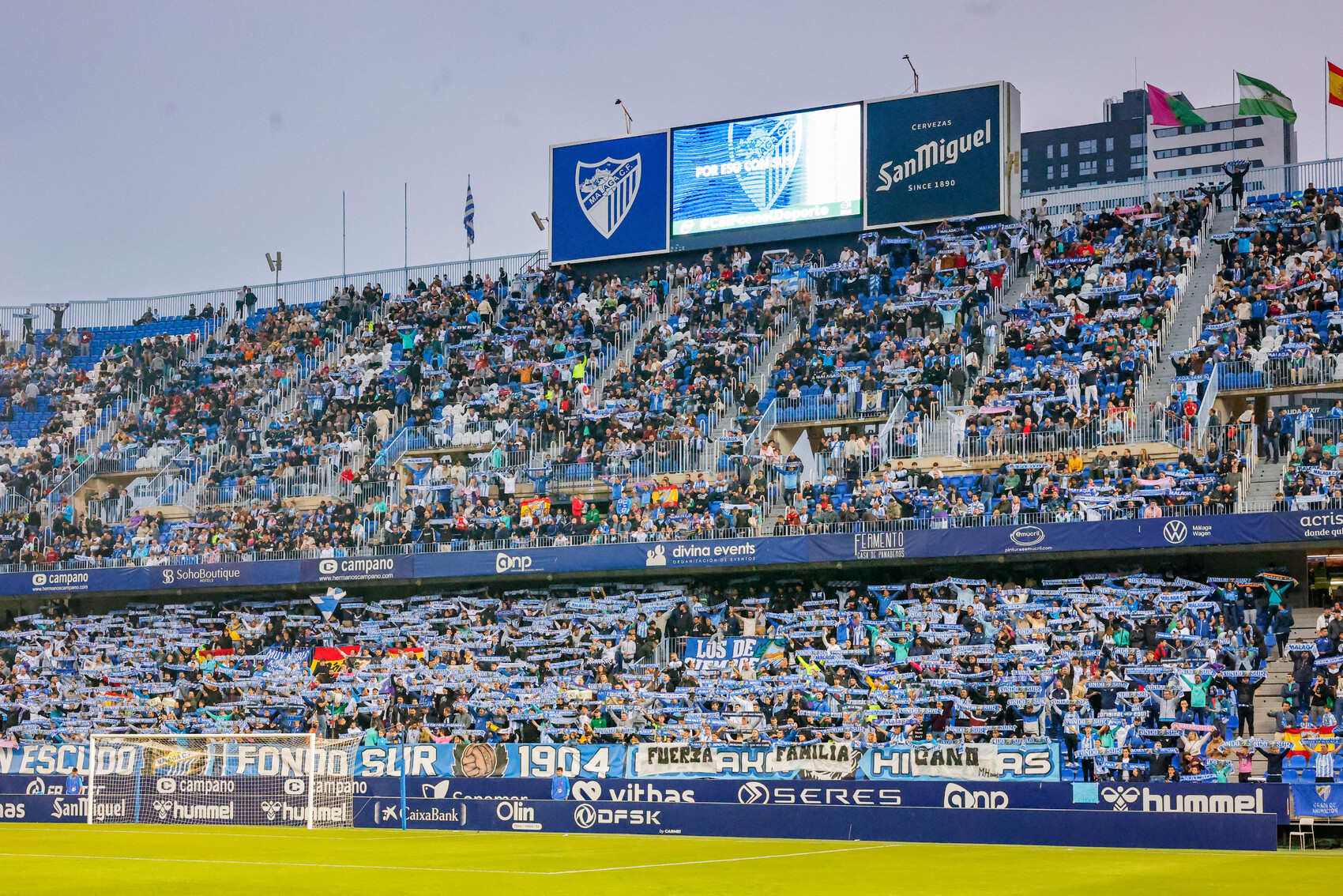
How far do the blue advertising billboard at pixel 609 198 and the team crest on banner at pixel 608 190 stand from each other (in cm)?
2

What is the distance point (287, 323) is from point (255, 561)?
39.0 ft

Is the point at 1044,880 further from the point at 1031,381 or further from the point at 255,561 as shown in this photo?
the point at 255,561

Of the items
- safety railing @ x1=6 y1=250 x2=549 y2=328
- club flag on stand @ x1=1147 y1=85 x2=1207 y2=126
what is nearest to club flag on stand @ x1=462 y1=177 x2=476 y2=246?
safety railing @ x1=6 y1=250 x2=549 y2=328

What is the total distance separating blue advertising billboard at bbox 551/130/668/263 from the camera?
49438 millimetres

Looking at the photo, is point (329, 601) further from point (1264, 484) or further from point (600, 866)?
point (1264, 484)

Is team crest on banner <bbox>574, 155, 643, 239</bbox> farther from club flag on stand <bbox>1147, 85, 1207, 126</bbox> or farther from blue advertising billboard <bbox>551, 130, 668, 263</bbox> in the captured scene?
club flag on stand <bbox>1147, 85, 1207, 126</bbox>

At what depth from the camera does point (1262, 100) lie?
45.3 metres

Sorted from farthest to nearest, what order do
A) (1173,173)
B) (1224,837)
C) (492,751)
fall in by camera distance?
1. (1173,173)
2. (492,751)
3. (1224,837)

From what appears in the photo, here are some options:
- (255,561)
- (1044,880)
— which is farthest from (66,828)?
(1044,880)

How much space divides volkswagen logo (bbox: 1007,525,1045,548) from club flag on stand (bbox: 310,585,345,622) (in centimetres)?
1730

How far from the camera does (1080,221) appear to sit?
43062mm

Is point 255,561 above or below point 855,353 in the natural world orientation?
below

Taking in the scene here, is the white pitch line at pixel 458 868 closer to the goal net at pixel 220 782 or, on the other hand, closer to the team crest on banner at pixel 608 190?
the goal net at pixel 220 782

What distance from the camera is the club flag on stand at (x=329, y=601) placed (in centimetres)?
4181
